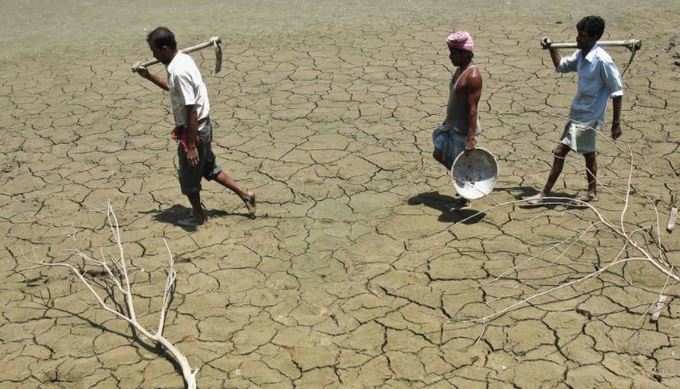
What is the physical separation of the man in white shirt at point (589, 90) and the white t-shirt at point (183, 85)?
2.00 metres

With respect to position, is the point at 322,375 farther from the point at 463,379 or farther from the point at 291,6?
the point at 291,6

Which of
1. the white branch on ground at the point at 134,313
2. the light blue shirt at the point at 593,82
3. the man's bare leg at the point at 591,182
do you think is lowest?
the white branch on ground at the point at 134,313

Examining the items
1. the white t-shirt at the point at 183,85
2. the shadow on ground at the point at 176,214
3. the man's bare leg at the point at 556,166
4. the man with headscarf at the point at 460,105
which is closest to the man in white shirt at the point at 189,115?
the white t-shirt at the point at 183,85

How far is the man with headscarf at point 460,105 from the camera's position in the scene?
14.9ft

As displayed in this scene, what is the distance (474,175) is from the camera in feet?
15.9

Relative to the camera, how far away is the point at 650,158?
5.64m

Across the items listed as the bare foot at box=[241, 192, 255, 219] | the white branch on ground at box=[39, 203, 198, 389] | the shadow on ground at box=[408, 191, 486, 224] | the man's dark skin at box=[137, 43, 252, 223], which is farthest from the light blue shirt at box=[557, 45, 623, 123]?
the white branch on ground at box=[39, 203, 198, 389]

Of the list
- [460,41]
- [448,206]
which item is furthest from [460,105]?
[448,206]

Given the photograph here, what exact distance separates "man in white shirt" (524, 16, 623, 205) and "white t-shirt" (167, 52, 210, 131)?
78.9 inches

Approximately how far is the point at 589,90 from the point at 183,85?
235 centimetres

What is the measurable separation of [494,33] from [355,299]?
5.45 meters

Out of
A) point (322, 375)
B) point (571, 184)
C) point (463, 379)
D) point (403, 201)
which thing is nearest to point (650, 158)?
point (571, 184)

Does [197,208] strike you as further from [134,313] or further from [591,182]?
[591,182]

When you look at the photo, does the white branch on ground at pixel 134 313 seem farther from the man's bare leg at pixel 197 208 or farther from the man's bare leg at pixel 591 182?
the man's bare leg at pixel 591 182
